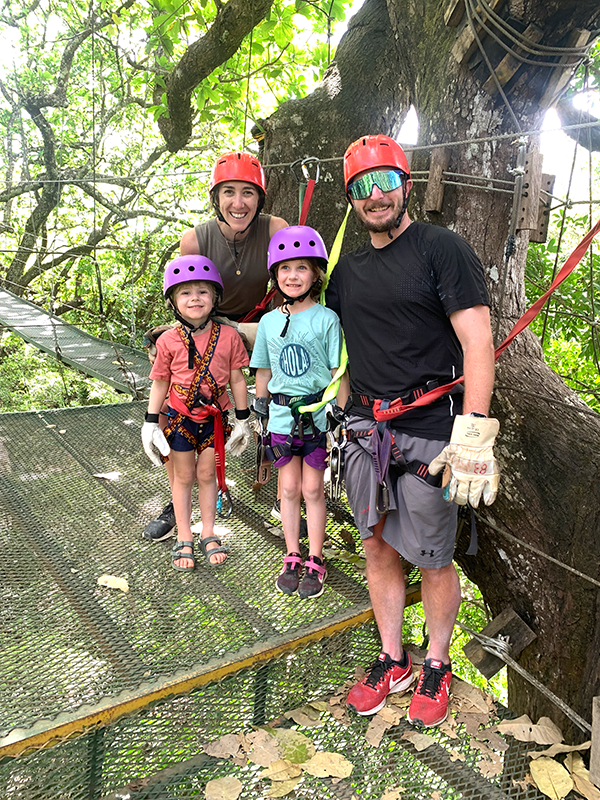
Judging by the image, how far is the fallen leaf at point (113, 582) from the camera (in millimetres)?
2203

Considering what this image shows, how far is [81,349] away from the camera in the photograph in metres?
6.27

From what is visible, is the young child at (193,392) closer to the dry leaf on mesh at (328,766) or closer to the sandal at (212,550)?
the sandal at (212,550)

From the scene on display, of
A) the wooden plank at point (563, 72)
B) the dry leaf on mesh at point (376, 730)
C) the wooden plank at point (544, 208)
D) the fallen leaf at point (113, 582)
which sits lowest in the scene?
the dry leaf on mesh at point (376, 730)

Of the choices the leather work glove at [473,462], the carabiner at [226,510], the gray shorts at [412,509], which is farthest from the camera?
the carabiner at [226,510]

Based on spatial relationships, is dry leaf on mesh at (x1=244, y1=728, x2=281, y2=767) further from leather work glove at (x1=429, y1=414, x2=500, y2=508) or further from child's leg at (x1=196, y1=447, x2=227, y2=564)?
leather work glove at (x1=429, y1=414, x2=500, y2=508)

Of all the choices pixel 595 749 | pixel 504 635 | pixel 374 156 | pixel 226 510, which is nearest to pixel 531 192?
pixel 374 156

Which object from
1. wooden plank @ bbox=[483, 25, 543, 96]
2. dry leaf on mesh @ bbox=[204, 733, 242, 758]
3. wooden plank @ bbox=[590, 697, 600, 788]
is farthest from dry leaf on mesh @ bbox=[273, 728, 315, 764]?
wooden plank @ bbox=[483, 25, 543, 96]

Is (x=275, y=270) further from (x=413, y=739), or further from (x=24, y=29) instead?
(x=24, y=29)

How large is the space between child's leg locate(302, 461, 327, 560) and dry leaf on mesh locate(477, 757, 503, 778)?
0.89 metres

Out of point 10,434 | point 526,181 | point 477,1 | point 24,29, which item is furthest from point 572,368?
point 24,29

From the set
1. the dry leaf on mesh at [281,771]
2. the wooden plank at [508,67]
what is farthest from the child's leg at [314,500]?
the wooden plank at [508,67]

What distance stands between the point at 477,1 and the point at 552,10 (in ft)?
0.87

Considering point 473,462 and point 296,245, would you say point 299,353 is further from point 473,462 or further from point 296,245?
point 473,462

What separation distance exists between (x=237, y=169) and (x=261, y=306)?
23.5 inches
